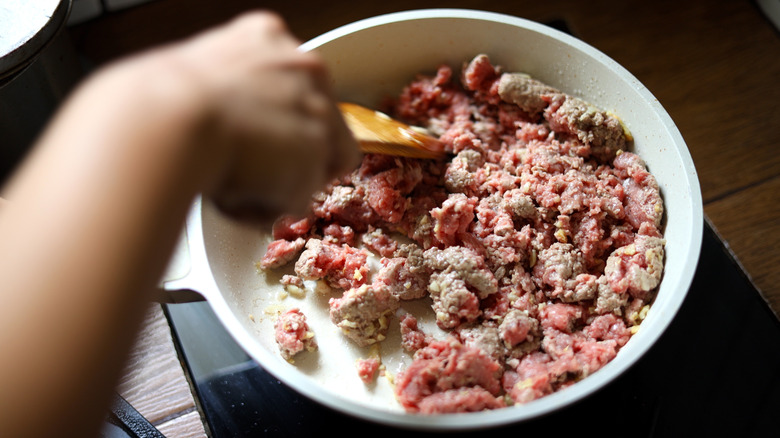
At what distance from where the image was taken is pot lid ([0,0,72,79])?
4.39 ft

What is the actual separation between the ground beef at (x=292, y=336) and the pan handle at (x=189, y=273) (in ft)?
0.65

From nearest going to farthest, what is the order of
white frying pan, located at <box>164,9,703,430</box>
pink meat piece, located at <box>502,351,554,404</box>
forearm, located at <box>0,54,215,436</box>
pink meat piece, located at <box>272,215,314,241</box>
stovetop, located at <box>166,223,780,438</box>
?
forearm, located at <box>0,54,215,436</box> < white frying pan, located at <box>164,9,703,430</box> < pink meat piece, located at <box>502,351,554,404</box> < stovetop, located at <box>166,223,780,438</box> < pink meat piece, located at <box>272,215,314,241</box>

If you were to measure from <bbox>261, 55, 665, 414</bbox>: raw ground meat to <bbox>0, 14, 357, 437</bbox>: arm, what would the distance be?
0.71 metres

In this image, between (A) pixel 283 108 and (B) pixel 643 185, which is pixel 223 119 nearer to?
(A) pixel 283 108

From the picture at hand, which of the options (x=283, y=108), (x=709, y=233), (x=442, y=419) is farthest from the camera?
(x=709, y=233)

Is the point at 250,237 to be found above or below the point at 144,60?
below

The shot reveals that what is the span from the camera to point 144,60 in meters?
0.74

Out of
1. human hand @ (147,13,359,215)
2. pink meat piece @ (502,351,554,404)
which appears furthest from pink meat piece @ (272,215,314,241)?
human hand @ (147,13,359,215)

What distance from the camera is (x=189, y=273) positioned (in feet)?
4.35

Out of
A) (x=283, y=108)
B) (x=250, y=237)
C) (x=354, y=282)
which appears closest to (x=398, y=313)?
(x=354, y=282)

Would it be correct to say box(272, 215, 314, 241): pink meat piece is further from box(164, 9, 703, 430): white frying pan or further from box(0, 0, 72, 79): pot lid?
box(0, 0, 72, 79): pot lid

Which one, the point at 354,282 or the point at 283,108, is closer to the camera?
the point at 283,108

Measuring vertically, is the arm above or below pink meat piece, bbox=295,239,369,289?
above

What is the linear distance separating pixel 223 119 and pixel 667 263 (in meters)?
1.06
